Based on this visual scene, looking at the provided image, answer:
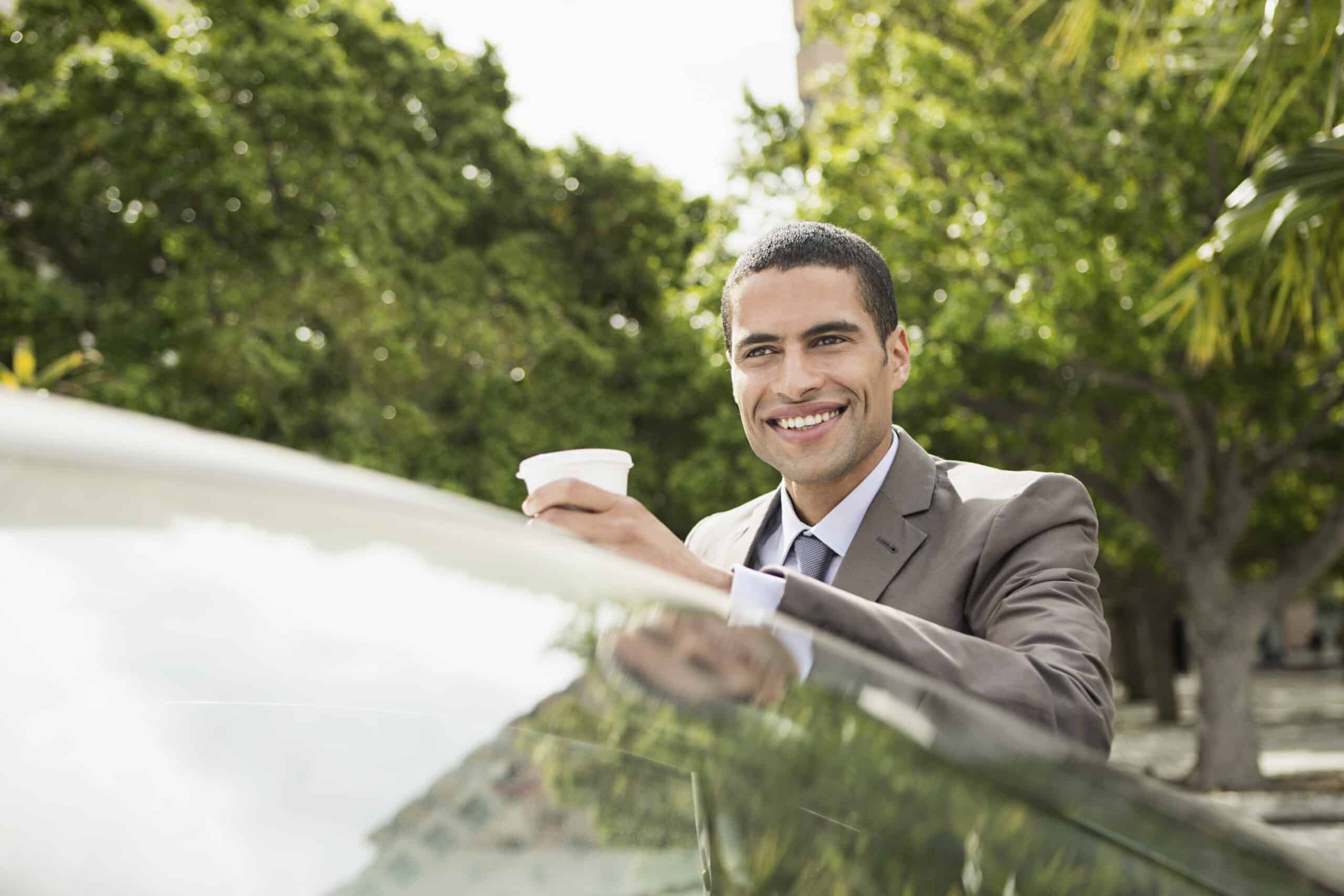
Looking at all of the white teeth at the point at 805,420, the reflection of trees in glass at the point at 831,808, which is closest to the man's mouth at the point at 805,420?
the white teeth at the point at 805,420

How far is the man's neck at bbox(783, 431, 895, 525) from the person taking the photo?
2.35 metres

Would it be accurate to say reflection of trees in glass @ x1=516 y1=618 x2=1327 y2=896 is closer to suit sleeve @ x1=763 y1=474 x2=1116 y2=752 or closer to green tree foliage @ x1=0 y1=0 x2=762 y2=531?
suit sleeve @ x1=763 y1=474 x2=1116 y2=752

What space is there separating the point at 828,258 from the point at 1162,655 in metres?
27.5

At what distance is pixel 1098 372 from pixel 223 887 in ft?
46.1

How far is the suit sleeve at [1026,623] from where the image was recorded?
156 cm

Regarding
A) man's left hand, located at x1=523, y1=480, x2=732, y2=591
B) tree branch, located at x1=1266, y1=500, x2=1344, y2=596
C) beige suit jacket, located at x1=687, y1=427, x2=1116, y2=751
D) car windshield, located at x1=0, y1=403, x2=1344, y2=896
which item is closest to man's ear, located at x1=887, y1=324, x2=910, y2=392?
beige suit jacket, located at x1=687, y1=427, x2=1116, y2=751

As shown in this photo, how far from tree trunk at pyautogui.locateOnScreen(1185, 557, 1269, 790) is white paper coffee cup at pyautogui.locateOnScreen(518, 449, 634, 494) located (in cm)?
1486

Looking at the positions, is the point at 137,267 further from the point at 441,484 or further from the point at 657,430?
the point at 657,430

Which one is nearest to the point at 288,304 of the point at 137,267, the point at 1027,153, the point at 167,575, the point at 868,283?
the point at 137,267

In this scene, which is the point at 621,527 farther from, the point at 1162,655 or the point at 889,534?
the point at 1162,655

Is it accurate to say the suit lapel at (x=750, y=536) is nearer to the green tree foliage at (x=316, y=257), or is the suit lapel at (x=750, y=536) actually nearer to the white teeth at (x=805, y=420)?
the white teeth at (x=805, y=420)

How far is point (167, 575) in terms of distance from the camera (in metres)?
1.06

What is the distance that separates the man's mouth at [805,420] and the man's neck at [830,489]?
0.10 m

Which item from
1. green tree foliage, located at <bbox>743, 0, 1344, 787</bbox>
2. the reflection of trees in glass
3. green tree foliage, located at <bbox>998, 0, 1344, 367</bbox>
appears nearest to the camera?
the reflection of trees in glass
